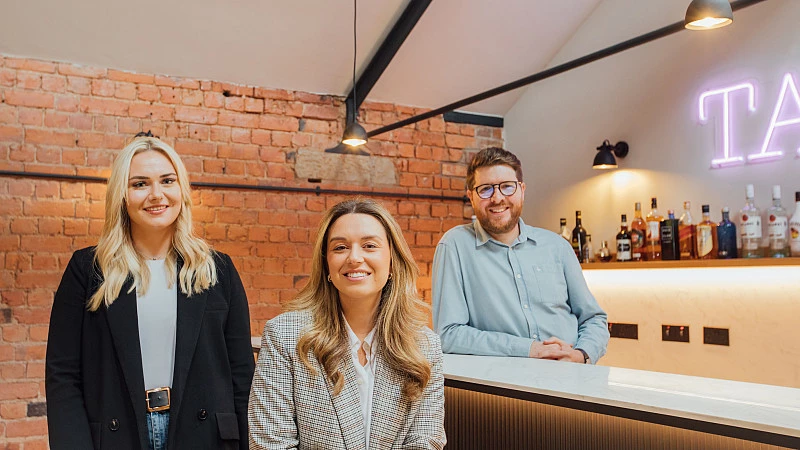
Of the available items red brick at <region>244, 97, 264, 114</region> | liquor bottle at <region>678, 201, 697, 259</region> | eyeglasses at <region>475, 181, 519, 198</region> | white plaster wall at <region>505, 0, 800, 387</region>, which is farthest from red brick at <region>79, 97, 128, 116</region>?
liquor bottle at <region>678, 201, 697, 259</region>

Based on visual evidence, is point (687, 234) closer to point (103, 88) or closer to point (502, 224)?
point (502, 224)

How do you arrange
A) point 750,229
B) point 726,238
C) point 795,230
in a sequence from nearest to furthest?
1. point 795,230
2. point 750,229
3. point 726,238

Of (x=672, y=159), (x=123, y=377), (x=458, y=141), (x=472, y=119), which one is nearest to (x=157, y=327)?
(x=123, y=377)

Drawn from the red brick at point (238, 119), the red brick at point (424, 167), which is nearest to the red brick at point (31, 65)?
the red brick at point (238, 119)

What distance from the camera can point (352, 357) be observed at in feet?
5.19

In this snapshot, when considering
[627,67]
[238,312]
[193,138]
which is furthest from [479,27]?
[238,312]

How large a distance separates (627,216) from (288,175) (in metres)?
2.12

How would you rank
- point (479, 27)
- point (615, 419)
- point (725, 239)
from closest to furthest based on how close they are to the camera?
point (615, 419)
point (725, 239)
point (479, 27)

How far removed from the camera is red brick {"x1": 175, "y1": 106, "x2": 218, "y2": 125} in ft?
14.1

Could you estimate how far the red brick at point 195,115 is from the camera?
4309 millimetres

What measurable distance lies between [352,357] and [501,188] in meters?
1.02

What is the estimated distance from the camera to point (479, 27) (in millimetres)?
4438

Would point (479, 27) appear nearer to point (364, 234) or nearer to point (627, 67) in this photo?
point (627, 67)

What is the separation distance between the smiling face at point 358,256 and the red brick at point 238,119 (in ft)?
9.94
